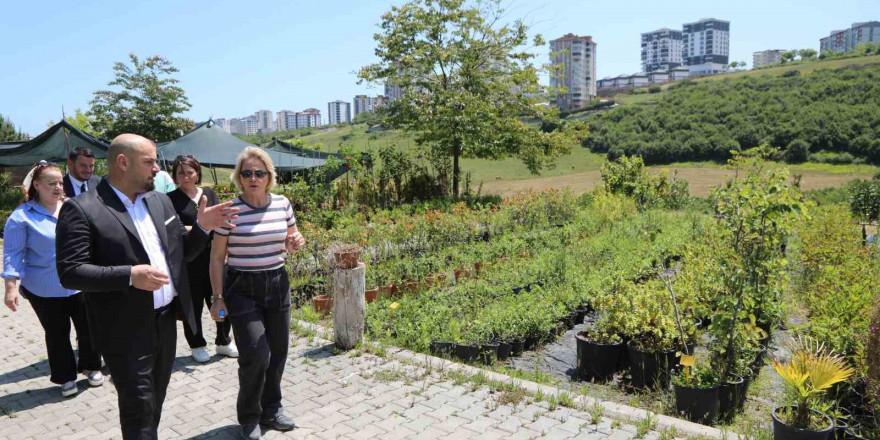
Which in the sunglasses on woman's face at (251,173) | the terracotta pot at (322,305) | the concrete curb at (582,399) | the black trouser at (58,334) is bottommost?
the concrete curb at (582,399)

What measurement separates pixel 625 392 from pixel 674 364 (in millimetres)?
464

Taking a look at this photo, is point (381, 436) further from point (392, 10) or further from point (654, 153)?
point (654, 153)

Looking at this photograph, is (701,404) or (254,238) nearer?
(254,238)

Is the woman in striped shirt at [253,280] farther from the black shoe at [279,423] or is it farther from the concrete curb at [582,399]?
the concrete curb at [582,399]

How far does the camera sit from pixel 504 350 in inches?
199

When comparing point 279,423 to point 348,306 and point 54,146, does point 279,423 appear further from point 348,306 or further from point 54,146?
point 54,146

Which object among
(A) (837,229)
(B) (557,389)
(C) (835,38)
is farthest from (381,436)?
(C) (835,38)

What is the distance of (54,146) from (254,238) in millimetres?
11638

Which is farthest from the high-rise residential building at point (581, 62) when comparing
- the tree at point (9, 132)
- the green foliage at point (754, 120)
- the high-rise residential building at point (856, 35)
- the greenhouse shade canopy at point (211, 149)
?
the greenhouse shade canopy at point (211, 149)

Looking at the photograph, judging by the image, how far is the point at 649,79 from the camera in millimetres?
124062

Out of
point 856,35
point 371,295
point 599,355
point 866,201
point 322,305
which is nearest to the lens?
point 599,355

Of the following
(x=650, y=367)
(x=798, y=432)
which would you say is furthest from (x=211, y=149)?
(x=798, y=432)

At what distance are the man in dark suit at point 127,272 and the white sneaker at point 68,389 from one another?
1.88 meters

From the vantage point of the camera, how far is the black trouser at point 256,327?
3.31 m
